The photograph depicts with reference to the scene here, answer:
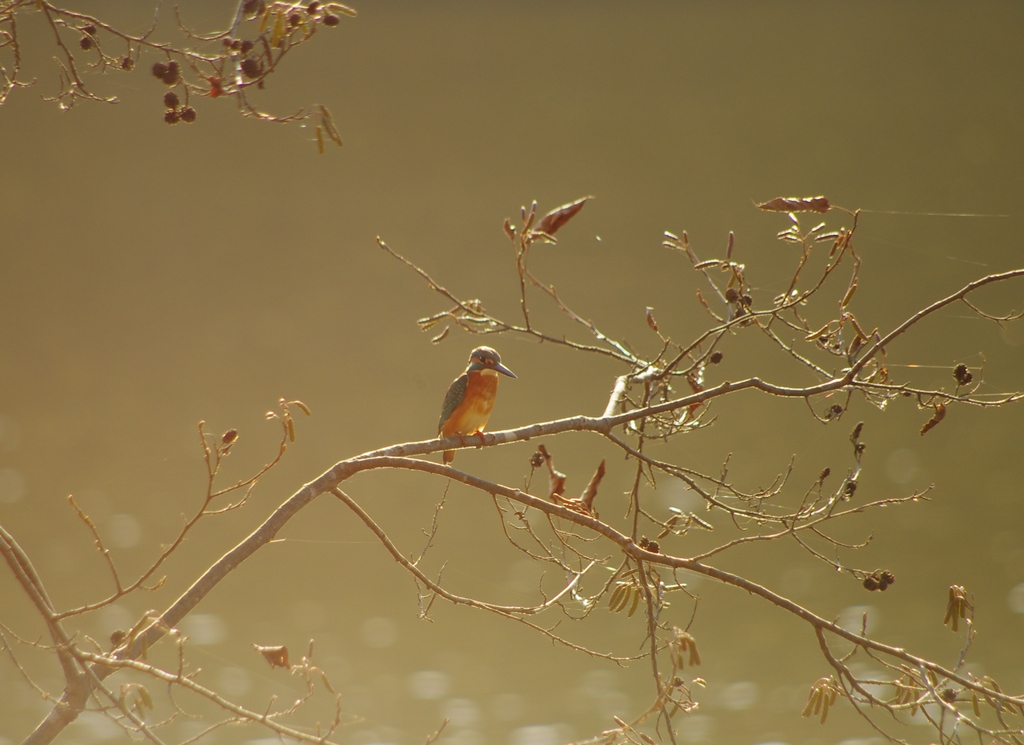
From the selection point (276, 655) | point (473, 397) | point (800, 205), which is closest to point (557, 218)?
point (800, 205)

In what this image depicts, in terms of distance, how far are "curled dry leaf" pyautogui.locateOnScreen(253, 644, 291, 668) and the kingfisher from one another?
138 centimetres

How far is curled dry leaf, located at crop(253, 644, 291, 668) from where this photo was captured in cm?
161

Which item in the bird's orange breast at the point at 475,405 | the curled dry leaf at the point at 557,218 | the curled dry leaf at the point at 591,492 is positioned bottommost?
the curled dry leaf at the point at 591,492

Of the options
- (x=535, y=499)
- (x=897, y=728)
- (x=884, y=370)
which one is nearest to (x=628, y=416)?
(x=535, y=499)

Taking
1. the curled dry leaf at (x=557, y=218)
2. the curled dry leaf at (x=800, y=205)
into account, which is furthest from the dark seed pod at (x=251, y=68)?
the curled dry leaf at (x=800, y=205)

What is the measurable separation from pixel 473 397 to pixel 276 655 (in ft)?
4.84

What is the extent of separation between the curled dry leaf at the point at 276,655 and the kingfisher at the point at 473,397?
1375mm

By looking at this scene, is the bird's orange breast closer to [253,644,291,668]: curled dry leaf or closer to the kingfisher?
the kingfisher

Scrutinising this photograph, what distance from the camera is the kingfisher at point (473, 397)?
3016mm

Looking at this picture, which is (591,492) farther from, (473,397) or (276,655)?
(473,397)

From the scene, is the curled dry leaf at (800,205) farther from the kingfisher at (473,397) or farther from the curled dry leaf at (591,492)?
the kingfisher at (473,397)

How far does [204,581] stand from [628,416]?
915 millimetres

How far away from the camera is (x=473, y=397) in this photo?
9.88 feet

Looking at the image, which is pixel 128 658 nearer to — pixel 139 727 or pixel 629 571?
pixel 139 727
